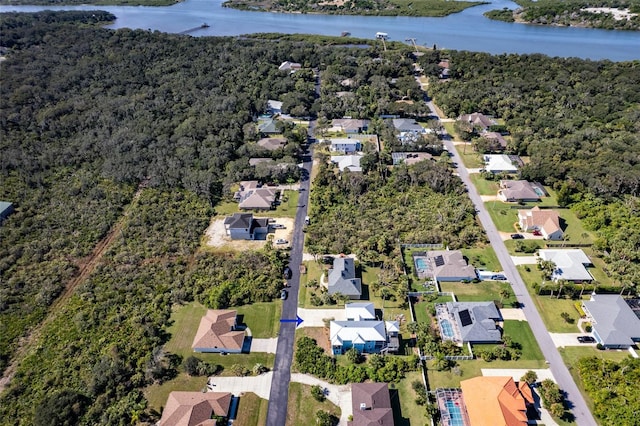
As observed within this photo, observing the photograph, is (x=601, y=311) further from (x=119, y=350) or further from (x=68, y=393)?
(x=68, y=393)

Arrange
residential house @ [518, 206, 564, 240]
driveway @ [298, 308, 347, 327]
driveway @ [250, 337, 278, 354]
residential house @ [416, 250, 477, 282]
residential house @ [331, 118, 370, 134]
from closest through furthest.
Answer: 1. driveway @ [250, 337, 278, 354]
2. driveway @ [298, 308, 347, 327]
3. residential house @ [416, 250, 477, 282]
4. residential house @ [518, 206, 564, 240]
5. residential house @ [331, 118, 370, 134]

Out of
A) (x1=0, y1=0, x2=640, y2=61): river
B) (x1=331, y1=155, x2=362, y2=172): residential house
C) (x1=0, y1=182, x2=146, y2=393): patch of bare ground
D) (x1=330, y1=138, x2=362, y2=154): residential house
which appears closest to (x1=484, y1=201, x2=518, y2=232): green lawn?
(x1=331, y1=155, x2=362, y2=172): residential house

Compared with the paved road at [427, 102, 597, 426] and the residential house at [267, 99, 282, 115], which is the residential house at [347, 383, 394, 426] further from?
the residential house at [267, 99, 282, 115]

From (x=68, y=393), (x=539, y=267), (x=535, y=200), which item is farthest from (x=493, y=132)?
(x=68, y=393)

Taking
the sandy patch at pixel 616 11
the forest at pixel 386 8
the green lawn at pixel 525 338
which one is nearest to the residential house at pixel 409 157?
the green lawn at pixel 525 338

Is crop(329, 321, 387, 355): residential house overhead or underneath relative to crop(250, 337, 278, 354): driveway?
overhead

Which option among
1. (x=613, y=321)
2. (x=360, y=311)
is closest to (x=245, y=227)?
(x=360, y=311)
